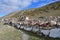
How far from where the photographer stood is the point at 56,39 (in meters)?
46.8

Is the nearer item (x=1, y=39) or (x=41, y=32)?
(x=1, y=39)

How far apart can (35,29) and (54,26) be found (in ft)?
26.7

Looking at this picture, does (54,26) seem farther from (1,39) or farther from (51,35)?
(1,39)

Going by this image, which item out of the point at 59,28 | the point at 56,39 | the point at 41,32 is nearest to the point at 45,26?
the point at 41,32

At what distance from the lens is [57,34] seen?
1914 inches

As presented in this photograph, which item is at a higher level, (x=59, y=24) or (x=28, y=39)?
(x=59, y=24)

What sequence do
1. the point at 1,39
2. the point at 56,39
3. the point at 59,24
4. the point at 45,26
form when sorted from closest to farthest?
the point at 56,39
the point at 1,39
the point at 59,24
the point at 45,26

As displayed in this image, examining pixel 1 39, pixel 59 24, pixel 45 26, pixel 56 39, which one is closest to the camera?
pixel 56 39

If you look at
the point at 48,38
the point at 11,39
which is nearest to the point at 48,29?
the point at 48,38

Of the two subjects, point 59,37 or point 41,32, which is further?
point 41,32

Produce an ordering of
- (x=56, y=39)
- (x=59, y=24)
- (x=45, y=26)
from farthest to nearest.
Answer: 1. (x=45, y=26)
2. (x=59, y=24)
3. (x=56, y=39)

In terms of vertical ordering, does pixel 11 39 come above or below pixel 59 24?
below

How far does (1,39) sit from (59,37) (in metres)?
13.4

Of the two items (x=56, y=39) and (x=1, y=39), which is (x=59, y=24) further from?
(x=1, y=39)
